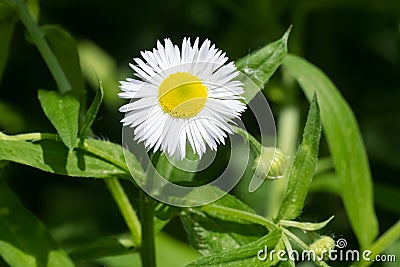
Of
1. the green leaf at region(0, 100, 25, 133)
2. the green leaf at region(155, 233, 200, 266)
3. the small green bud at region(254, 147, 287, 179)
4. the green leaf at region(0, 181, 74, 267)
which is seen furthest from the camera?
the green leaf at region(0, 100, 25, 133)

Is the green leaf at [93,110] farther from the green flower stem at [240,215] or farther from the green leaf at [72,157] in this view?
the green flower stem at [240,215]

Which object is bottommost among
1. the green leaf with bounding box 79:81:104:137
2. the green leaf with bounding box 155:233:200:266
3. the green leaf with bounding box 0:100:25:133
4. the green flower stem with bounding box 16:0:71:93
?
the green leaf with bounding box 155:233:200:266

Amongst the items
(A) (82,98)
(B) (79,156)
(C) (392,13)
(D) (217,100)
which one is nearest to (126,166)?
(B) (79,156)

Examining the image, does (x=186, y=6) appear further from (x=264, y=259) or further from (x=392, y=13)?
(x=264, y=259)

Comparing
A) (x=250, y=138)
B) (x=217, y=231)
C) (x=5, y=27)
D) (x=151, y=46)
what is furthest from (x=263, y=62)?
(x=151, y=46)

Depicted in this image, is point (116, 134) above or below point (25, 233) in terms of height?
above

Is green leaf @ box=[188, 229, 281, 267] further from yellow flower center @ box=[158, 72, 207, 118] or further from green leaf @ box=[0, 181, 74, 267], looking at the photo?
green leaf @ box=[0, 181, 74, 267]

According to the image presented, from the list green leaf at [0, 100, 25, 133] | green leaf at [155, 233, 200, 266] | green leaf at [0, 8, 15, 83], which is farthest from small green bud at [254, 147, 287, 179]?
green leaf at [0, 100, 25, 133]
